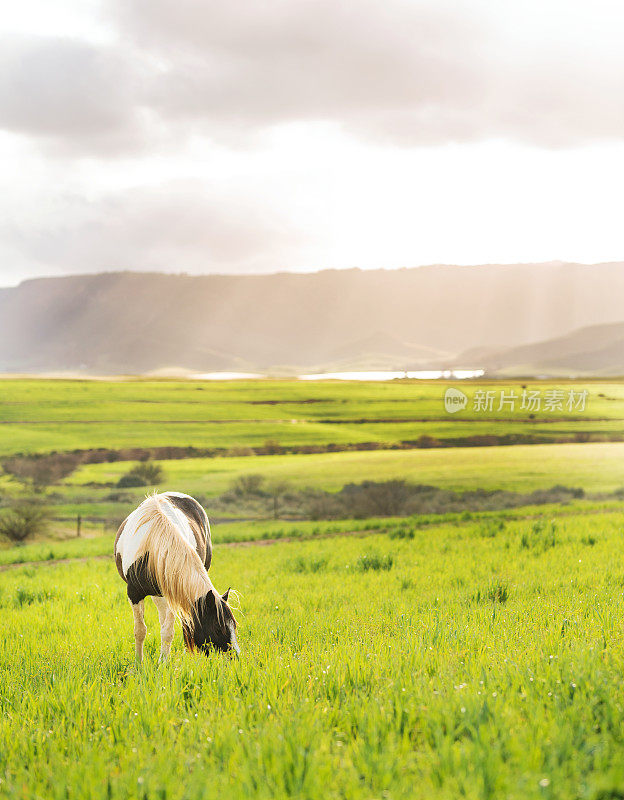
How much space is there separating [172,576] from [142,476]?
79.1 feet

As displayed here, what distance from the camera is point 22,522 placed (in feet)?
74.1

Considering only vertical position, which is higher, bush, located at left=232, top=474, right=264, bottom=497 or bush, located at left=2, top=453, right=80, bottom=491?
bush, located at left=2, top=453, right=80, bottom=491

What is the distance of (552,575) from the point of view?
9.16 metres

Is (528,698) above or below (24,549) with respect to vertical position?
above

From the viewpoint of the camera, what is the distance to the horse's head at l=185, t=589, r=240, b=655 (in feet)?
16.8

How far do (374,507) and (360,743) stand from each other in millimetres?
25588

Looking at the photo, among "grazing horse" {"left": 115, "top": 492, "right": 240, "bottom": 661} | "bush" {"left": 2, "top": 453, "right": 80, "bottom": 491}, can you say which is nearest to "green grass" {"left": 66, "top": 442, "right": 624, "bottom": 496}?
"bush" {"left": 2, "top": 453, "right": 80, "bottom": 491}

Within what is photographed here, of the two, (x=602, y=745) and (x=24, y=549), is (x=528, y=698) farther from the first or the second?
(x=24, y=549)

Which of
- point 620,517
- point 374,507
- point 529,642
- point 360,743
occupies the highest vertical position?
point 360,743

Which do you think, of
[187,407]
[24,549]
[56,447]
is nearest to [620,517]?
[24,549]

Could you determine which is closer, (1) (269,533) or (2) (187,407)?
(1) (269,533)

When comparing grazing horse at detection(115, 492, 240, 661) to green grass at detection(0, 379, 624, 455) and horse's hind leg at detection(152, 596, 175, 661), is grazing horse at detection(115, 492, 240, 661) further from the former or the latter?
green grass at detection(0, 379, 624, 455)

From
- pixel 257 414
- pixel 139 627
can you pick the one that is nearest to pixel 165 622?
pixel 139 627

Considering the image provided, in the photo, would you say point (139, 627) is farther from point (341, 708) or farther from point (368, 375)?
point (368, 375)
